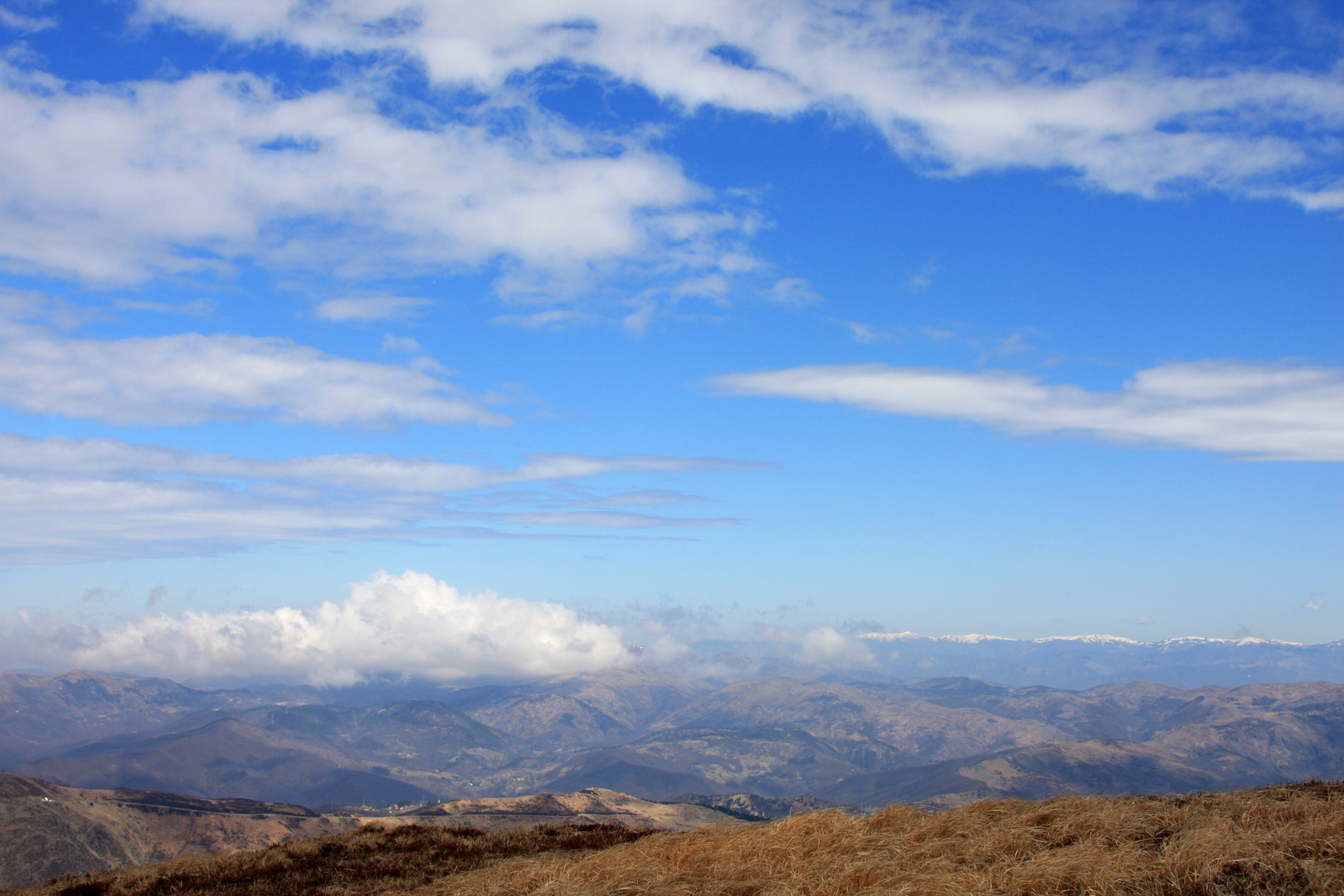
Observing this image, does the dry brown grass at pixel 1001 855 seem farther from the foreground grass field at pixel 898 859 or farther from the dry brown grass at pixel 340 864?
the dry brown grass at pixel 340 864

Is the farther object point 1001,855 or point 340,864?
point 340,864

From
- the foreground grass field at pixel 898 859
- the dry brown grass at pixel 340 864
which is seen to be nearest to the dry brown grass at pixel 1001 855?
the foreground grass field at pixel 898 859

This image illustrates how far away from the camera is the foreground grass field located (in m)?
15.5

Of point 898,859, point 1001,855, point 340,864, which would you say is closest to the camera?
point 1001,855

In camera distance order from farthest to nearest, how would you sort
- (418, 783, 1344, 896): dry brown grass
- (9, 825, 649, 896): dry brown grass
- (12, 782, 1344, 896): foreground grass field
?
(9, 825, 649, 896): dry brown grass → (12, 782, 1344, 896): foreground grass field → (418, 783, 1344, 896): dry brown grass

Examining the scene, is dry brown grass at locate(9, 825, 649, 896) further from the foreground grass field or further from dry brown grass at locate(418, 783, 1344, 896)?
dry brown grass at locate(418, 783, 1344, 896)

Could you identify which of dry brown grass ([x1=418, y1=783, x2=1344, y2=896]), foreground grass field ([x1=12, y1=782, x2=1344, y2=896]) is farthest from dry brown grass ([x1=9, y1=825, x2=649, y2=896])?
dry brown grass ([x1=418, y1=783, x2=1344, y2=896])

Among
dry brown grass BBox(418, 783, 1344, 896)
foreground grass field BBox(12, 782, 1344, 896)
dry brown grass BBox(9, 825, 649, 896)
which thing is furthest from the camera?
dry brown grass BBox(9, 825, 649, 896)

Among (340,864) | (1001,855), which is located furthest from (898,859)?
(340,864)

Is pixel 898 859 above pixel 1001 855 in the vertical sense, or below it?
below

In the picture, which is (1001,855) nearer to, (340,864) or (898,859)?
(898,859)

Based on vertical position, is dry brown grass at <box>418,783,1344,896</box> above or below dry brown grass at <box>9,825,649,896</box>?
above

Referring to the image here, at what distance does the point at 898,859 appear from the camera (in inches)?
750

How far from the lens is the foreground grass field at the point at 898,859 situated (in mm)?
15516
